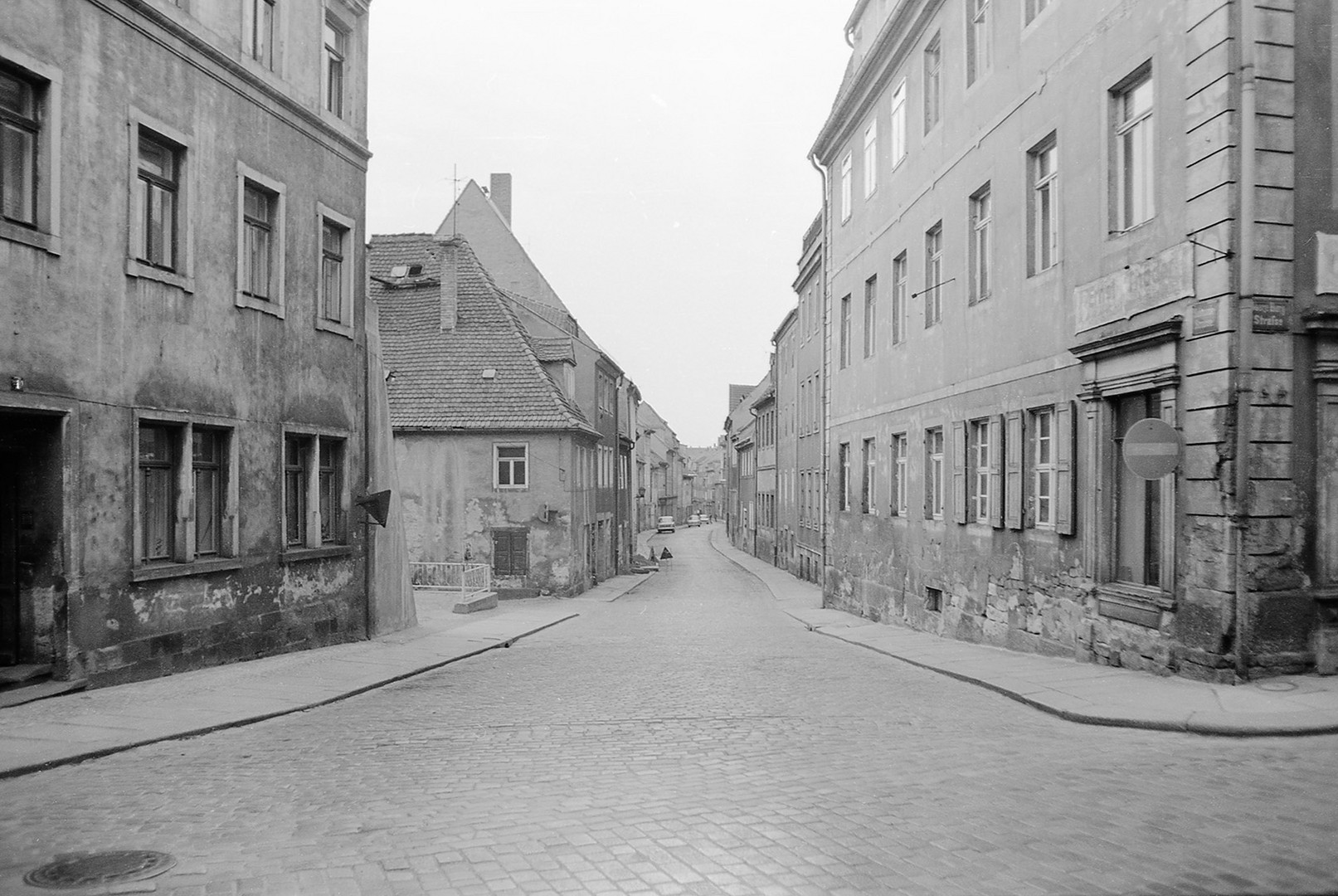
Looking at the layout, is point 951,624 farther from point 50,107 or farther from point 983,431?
point 50,107

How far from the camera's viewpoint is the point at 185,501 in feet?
44.0

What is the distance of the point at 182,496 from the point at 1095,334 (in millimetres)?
11347

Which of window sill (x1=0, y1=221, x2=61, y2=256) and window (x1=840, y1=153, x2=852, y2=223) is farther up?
window (x1=840, y1=153, x2=852, y2=223)

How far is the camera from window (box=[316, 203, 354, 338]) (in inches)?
687

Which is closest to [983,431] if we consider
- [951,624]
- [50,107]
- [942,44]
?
[951,624]

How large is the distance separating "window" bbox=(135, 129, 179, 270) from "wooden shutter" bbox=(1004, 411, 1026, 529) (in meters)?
11.4

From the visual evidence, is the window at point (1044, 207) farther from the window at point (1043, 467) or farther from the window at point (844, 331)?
the window at point (844, 331)

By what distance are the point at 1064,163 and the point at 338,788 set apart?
1161cm

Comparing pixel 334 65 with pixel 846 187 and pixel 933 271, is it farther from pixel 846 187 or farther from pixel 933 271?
pixel 846 187

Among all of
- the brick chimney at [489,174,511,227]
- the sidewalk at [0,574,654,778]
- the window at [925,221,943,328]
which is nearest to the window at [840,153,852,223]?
the window at [925,221,943,328]

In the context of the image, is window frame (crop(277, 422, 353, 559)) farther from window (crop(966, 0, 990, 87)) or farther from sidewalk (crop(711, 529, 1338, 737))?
window (crop(966, 0, 990, 87))

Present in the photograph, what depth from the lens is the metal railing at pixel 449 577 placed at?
27.9 m

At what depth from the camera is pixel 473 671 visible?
1534cm

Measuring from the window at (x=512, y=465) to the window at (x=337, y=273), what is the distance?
15.1 m
